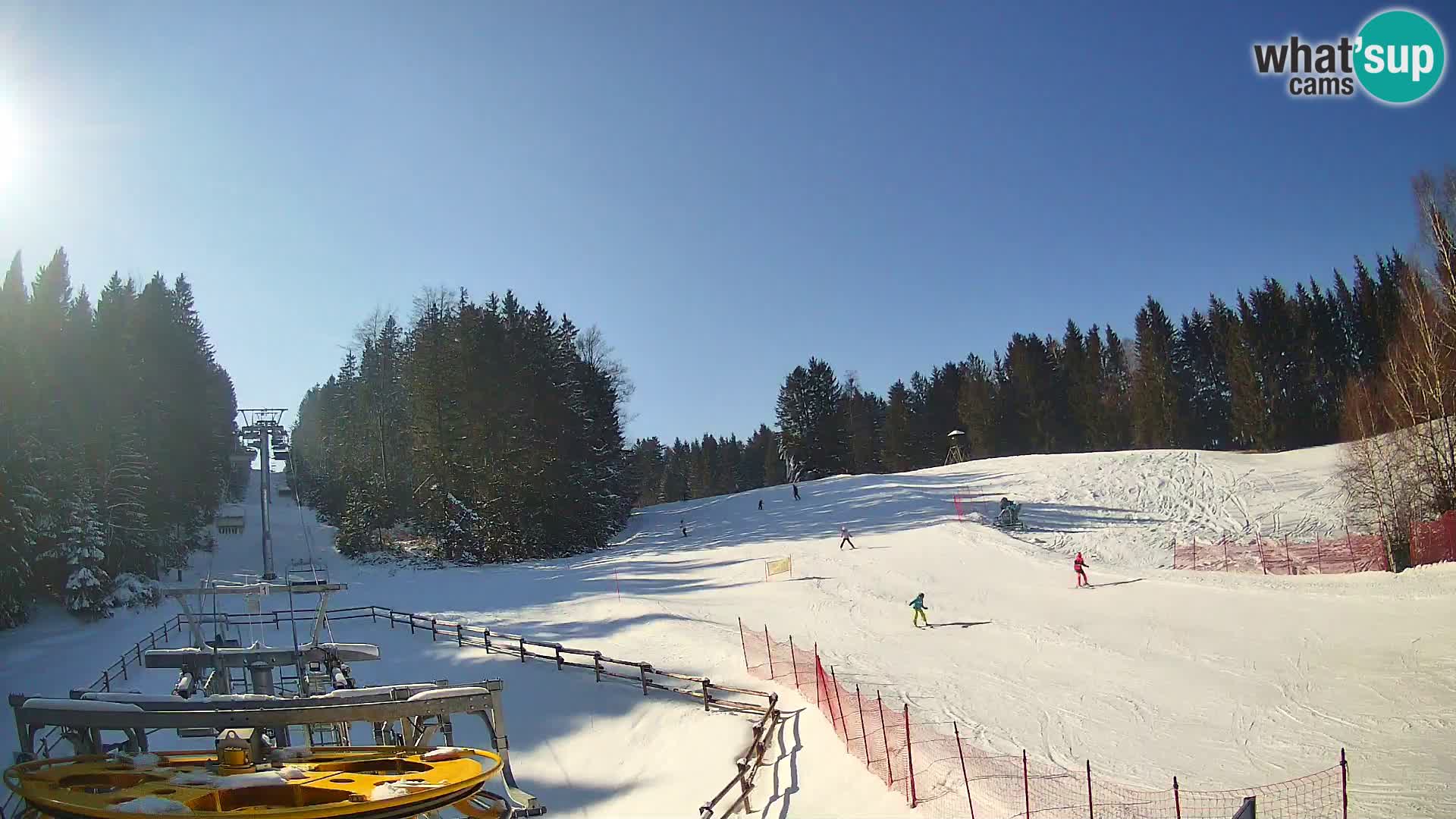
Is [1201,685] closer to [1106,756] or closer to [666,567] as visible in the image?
[1106,756]

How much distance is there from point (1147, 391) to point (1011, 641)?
62.4m

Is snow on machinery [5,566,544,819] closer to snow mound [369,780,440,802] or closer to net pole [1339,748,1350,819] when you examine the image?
snow mound [369,780,440,802]

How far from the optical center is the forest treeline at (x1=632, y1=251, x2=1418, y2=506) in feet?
221

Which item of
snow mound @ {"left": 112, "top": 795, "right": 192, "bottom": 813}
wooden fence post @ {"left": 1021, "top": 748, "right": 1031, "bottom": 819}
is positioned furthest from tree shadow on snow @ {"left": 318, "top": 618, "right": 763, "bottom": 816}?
snow mound @ {"left": 112, "top": 795, "right": 192, "bottom": 813}

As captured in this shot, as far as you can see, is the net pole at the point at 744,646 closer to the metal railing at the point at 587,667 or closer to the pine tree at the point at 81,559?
the metal railing at the point at 587,667

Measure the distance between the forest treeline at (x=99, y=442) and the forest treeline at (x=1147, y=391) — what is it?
34.2m

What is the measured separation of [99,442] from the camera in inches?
1490

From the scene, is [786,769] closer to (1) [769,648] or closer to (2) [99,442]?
(1) [769,648]

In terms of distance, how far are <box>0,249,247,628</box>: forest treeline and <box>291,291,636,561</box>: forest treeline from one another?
8.03 m

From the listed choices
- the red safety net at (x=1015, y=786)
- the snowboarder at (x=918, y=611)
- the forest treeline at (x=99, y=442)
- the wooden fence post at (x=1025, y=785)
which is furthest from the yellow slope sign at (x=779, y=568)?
the forest treeline at (x=99, y=442)

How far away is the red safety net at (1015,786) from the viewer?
10977 millimetres

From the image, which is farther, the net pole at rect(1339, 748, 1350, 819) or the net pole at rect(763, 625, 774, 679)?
the net pole at rect(763, 625, 774, 679)

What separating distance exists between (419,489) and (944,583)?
32.1 metres

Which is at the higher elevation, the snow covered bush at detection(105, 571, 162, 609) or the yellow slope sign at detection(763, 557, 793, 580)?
the snow covered bush at detection(105, 571, 162, 609)
